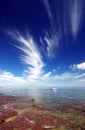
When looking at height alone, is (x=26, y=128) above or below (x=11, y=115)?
below

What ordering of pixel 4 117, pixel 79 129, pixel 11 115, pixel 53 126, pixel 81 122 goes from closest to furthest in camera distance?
pixel 79 129 → pixel 53 126 → pixel 81 122 → pixel 4 117 → pixel 11 115

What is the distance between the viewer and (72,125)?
23.6 meters

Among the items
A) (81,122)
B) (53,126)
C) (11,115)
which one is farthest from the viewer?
(11,115)

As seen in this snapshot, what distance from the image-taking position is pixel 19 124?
917 inches

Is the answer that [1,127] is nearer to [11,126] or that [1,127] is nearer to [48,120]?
[11,126]

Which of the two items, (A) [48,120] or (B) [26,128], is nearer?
(B) [26,128]

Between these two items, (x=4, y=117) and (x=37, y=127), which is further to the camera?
(x=4, y=117)

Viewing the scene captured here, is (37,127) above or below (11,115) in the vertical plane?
below

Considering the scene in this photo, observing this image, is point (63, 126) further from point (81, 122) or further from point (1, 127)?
point (1, 127)

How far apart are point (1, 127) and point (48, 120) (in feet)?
30.4

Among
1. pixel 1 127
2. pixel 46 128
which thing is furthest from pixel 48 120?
pixel 1 127

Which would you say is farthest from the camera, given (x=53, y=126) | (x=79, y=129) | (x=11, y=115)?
(x=11, y=115)

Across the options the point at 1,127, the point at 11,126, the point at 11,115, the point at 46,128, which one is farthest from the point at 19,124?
the point at 11,115

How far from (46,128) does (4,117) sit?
33.4 ft
